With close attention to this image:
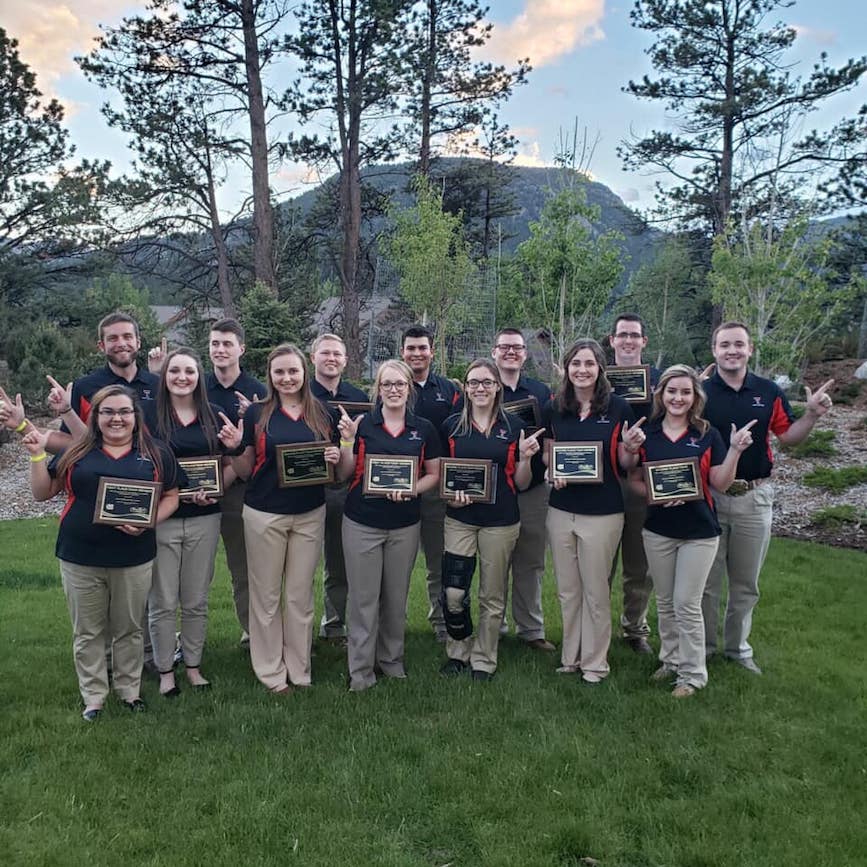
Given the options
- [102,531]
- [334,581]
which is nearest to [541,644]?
[334,581]

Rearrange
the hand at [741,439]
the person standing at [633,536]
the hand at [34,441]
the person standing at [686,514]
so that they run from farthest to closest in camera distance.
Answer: the person standing at [633,536], the person standing at [686,514], the hand at [741,439], the hand at [34,441]

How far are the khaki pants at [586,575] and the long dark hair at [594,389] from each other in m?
0.75

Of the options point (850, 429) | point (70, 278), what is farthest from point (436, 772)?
point (70, 278)

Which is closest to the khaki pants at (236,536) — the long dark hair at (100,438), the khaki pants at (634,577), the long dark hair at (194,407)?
the long dark hair at (194,407)

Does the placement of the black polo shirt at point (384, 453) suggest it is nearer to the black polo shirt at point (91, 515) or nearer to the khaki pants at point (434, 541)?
the khaki pants at point (434, 541)

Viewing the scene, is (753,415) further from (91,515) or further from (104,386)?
(104,386)

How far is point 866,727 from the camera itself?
4.79 meters

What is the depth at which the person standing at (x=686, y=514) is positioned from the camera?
4980 millimetres

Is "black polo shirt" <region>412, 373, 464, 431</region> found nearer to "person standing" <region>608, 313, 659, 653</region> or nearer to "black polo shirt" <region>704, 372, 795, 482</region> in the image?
Result: "person standing" <region>608, 313, 659, 653</region>

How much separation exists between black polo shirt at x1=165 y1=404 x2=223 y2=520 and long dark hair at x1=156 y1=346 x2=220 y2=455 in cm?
1

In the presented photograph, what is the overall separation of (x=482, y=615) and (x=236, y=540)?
2007 mm

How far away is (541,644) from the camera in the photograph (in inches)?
245

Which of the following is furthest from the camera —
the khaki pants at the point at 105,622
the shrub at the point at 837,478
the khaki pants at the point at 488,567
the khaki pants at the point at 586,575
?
the shrub at the point at 837,478

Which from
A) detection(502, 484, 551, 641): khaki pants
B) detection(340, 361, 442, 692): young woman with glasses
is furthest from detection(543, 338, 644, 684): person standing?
detection(340, 361, 442, 692): young woman with glasses
